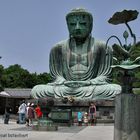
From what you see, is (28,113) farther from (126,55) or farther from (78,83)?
(126,55)

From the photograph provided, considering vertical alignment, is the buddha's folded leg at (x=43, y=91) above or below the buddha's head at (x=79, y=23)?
below

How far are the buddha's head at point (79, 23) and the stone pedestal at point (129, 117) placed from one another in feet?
47.7

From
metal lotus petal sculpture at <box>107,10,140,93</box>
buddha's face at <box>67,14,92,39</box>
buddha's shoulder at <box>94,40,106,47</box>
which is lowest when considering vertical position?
metal lotus petal sculpture at <box>107,10,140,93</box>

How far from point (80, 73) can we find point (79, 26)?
262cm

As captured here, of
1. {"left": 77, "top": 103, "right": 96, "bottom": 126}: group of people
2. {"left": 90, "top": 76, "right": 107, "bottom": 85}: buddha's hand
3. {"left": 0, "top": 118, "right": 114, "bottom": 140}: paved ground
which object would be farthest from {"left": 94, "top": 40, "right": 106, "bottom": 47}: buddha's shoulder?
{"left": 0, "top": 118, "right": 114, "bottom": 140}: paved ground

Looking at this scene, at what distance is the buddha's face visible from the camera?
20516 millimetres

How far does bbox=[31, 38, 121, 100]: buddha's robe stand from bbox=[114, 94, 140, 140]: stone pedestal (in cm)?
1213

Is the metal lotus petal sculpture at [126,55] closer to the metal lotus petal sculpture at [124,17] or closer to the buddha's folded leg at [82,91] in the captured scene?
the metal lotus petal sculpture at [124,17]

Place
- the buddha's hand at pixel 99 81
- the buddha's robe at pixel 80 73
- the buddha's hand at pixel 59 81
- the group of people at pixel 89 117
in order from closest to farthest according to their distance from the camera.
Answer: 1. the group of people at pixel 89 117
2. the buddha's robe at pixel 80 73
3. the buddha's hand at pixel 99 81
4. the buddha's hand at pixel 59 81

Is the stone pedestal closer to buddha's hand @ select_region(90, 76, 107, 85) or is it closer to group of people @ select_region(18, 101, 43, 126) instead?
group of people @ select_region(18, 101, 43, 126)

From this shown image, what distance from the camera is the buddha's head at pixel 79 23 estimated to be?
67.4ft

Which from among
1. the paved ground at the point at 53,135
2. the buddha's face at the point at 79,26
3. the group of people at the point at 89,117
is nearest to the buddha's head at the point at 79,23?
the buddha's face at the point at 79,26

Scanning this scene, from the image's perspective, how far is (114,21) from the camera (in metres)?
6.51

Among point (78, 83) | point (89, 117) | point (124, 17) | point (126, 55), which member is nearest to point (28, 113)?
point (89, 117)
